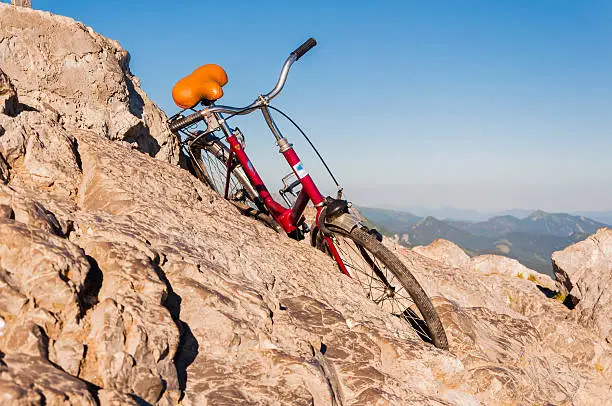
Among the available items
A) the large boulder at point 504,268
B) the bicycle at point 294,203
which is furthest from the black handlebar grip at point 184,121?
the large boulder at point 504,268

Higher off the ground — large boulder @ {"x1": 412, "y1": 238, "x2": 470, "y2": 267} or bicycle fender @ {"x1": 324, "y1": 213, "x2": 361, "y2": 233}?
bicycle fender @ {"x1": 324, "y1": 213, "x2": 361, "y2": 233}

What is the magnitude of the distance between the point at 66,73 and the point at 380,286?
7.33m

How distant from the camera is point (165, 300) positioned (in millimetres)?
4914

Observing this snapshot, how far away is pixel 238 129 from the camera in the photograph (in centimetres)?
971

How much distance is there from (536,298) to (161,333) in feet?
32.0

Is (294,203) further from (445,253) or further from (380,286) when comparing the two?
(445,253)

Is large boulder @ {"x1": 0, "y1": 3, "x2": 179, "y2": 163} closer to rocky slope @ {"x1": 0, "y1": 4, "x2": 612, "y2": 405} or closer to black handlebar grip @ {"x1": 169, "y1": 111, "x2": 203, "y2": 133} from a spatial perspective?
rocky slope @ {"x1": 0, "y1": 4, "x2": 612, "y2": 405}

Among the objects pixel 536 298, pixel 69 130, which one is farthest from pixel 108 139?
pixel 536 298

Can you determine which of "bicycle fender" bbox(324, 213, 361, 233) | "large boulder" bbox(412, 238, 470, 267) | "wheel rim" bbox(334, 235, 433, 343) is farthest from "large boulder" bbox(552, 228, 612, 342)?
"bicycle fender" bbox(324, 213, 361, 233)

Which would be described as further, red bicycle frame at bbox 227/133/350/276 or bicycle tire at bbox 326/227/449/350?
red bicycle frame at bbox 227/133/350/276

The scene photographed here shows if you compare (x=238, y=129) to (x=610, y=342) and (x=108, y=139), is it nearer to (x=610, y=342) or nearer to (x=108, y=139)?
(x=108, y=139)

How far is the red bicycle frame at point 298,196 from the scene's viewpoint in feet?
27.3

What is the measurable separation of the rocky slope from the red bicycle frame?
1.91ft

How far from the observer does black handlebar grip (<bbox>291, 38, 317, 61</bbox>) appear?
8906 mm
